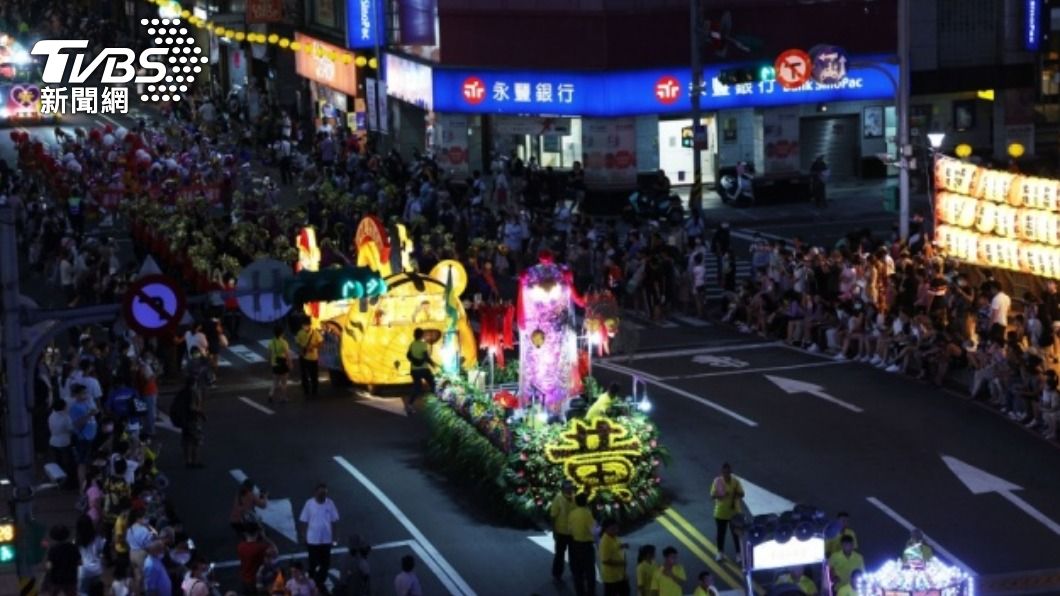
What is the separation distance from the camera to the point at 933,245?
41.8 metres

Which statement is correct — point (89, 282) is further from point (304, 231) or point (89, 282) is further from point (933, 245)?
point (933, 245)

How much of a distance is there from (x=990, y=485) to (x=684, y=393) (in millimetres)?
7606

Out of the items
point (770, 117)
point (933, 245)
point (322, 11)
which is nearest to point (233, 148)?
point (322, 11)

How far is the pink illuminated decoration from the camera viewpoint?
33.0 meters

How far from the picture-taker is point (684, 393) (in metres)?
37.9

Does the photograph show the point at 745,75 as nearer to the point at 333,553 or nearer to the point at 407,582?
the point at 333,553

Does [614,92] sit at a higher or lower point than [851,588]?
higher

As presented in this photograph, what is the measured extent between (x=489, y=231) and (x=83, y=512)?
25.3m

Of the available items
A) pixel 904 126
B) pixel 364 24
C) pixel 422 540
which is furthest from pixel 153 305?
pixel 364 24

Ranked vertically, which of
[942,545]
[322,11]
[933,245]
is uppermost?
[322,11]

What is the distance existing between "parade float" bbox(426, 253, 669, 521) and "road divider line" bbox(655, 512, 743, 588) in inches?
15.3

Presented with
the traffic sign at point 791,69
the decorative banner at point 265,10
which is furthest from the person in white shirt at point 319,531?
the decorative banner at point 265,10

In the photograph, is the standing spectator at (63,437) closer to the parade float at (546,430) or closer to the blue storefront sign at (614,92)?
the parade float at (546,430)

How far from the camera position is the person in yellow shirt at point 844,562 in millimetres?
25109
